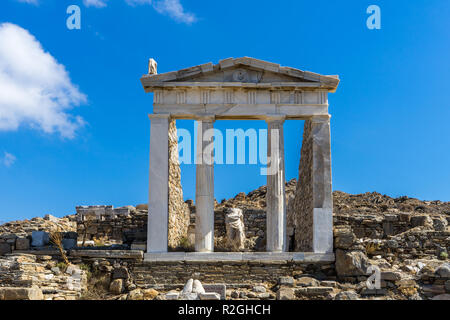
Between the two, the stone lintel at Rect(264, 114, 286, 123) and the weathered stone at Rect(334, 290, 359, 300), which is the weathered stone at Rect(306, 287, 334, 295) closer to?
the weathered stone at Rect(334, 290, 359, 300)

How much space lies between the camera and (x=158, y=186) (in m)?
16.9

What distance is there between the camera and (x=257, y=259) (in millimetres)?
16109

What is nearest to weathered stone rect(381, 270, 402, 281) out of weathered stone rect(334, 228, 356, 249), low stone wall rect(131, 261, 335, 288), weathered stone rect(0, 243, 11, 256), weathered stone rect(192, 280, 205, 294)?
weathered stone rect(334, 228, 356, 249)

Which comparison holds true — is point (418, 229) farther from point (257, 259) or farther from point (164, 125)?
point (164, 125)

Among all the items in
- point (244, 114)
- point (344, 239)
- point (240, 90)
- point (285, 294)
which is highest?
point (240, 90)

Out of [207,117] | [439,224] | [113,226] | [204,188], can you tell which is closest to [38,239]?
[113,226]

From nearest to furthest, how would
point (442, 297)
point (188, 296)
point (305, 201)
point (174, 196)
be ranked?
point (188, 296), point (442, 297), point (305, 201), point (174, 196)

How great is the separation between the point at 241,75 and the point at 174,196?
5.07 meters

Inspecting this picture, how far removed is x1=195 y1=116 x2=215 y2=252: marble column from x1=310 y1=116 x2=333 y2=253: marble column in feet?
10.4

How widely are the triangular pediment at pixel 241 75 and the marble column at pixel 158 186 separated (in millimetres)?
1223

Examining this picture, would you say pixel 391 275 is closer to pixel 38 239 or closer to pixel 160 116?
pixel 160 116

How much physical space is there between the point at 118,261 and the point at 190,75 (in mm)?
6089

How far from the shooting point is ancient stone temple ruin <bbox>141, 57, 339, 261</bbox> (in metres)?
16.9
